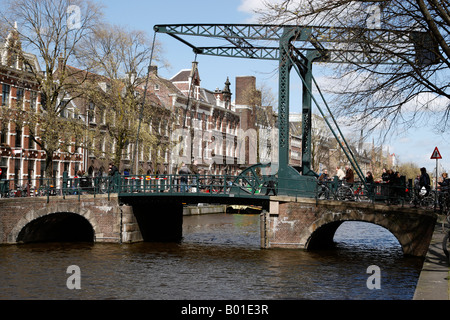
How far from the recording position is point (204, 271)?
59.4 ft

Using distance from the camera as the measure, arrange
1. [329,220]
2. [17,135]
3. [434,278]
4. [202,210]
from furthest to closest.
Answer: [202,210]
[17,135]
[329,220]
[434,278]

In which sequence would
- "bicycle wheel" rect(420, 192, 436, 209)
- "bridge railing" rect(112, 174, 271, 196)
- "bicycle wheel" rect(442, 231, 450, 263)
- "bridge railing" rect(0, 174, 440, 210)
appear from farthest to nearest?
"bridge railing" rect(112, 174, 271, 196)
"bridge railing" rect(0, 174, 440, 210)
"bicycle wheel" rect(420, 192, 436, 209)
"bicycle wheel" rect(442, 231, 450, 263)

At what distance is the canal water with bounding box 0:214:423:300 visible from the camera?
14738 mm

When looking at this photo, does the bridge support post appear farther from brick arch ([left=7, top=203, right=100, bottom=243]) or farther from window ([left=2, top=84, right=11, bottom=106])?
window ([left=2, top=84, right=11, bottom=106])

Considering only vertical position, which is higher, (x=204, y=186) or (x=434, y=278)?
(x=204, y=186)

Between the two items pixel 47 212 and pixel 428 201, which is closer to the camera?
pixel 428 201

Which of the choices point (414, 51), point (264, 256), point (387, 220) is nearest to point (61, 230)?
point (264, 256)

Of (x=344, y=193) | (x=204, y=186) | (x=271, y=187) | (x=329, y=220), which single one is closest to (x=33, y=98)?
(x=204, y=186)

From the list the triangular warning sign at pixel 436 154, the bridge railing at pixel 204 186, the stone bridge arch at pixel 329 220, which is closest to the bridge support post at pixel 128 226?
the bridge railing at pixel 204 186

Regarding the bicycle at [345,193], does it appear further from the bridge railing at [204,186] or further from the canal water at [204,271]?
the bridge railing at [204,186]

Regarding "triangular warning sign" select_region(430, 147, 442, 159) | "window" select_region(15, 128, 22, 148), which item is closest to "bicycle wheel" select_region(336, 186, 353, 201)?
"triangular warning sign" select_region(430, 147, 442, 159)

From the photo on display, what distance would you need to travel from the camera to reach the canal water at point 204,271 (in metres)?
14.7

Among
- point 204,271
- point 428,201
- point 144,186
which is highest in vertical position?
point 144,186

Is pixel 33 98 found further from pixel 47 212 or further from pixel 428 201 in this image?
pixel 428 201
